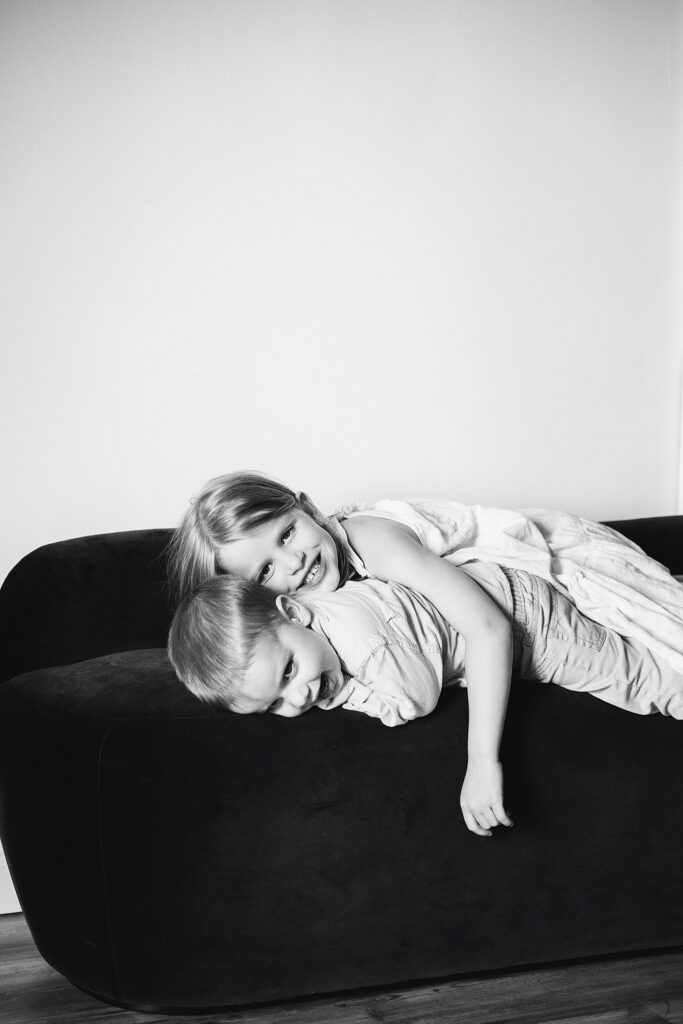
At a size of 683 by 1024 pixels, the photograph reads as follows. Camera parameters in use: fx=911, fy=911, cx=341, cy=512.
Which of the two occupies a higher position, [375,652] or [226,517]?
[226,517]

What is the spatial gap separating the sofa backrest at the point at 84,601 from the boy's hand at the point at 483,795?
0.79 metres

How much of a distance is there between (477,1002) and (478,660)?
1.63 feet

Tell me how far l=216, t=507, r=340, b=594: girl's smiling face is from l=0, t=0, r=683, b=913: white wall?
2.28 feet

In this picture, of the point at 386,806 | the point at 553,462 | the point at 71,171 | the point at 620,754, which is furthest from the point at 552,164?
the point at 386,806

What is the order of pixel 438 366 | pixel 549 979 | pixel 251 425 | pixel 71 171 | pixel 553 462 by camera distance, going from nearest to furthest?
pixel 549 979 < pixel 71 171 < pixel 251 425 < pixel 438 366 < pixel 553 462

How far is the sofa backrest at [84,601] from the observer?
165 centimetres

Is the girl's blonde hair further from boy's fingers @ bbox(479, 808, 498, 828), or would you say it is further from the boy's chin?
boy's fingers @ bbox(479, 808, 498, 828)

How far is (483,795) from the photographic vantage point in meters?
1.15

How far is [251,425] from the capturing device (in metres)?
2.04

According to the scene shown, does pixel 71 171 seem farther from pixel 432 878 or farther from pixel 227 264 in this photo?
pixel 432 878

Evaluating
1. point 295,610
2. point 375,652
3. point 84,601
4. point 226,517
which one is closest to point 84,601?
point 84,601

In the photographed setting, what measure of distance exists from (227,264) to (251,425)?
1.15ft

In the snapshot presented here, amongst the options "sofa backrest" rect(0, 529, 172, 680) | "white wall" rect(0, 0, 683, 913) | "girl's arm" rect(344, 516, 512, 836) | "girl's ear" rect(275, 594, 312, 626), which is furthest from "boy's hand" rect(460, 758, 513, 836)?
"white wall" rect(0, 0, 683, 913)

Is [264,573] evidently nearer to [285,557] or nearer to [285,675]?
[285,557]
